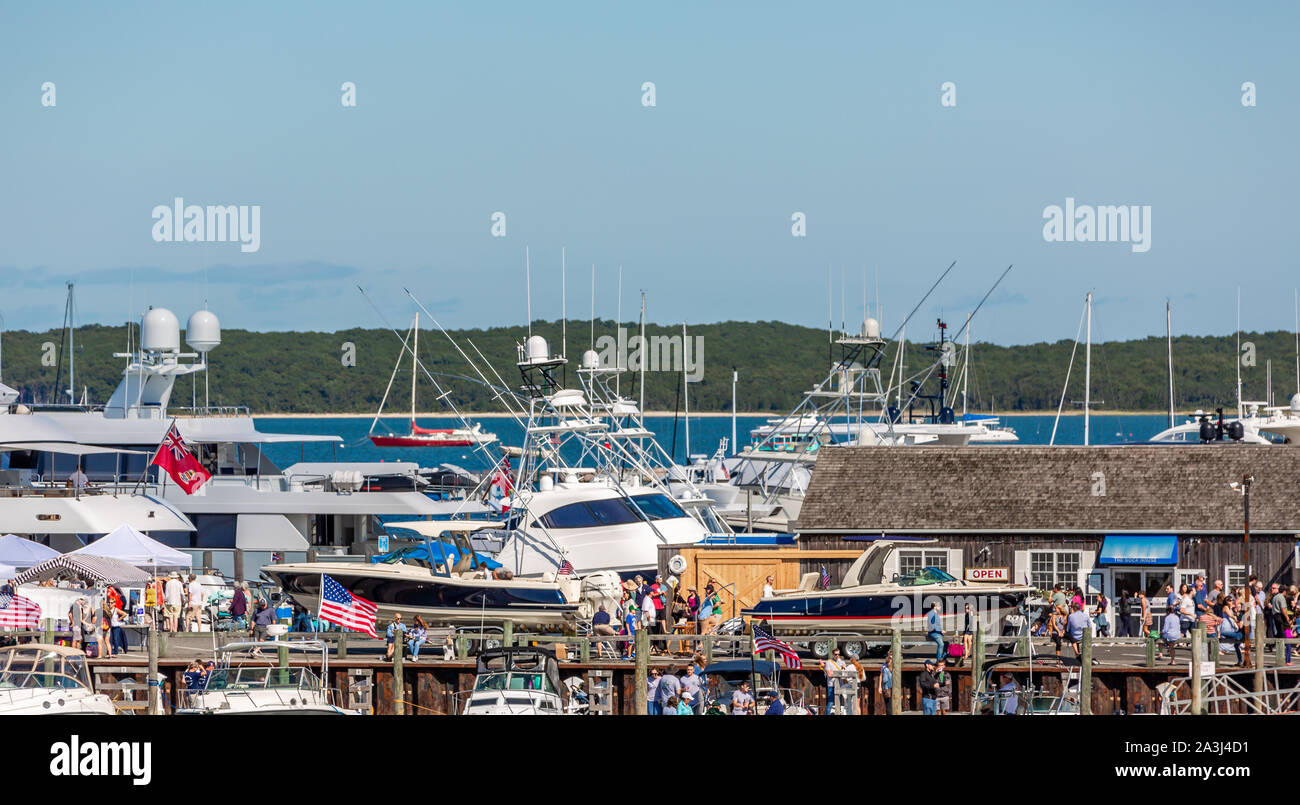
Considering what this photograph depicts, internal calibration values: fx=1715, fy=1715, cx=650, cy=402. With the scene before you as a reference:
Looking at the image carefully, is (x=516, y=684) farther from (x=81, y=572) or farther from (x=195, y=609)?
(x=81, y=572)

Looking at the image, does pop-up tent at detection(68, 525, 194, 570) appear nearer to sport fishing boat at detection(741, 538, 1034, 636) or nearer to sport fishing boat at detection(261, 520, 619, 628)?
sport fishing boat at detection(261, 520, 619, 628)

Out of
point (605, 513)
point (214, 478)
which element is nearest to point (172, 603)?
point (605, 513)

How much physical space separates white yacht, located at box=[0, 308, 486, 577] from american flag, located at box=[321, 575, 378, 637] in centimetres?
1377

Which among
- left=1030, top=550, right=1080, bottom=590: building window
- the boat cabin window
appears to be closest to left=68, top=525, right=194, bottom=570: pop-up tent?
the boat cabin window

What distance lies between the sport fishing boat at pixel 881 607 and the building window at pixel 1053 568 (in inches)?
128

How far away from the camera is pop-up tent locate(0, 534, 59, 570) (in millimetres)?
36906

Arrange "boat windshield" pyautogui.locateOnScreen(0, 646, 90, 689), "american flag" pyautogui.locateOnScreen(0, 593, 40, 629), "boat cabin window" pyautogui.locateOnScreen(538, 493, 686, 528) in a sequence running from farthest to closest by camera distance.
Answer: "boat cabin window" pyautogui.locateOnScreen(538, 493, 686, 528) → "american flag" pyautogui.locateOnScreen(0, 593, 40, 629) → "boat windshield" pyautogui.locateOnScreen(0, 646, 90, 689)

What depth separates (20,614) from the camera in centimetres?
3250

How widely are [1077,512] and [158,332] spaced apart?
99.5 feet

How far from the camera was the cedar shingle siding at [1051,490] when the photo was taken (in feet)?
115

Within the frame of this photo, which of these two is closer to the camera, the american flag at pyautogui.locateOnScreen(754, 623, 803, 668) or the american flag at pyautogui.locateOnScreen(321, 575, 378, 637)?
the american flag at pyautogui.locateOnScreen(754, 623, 803, 668)
